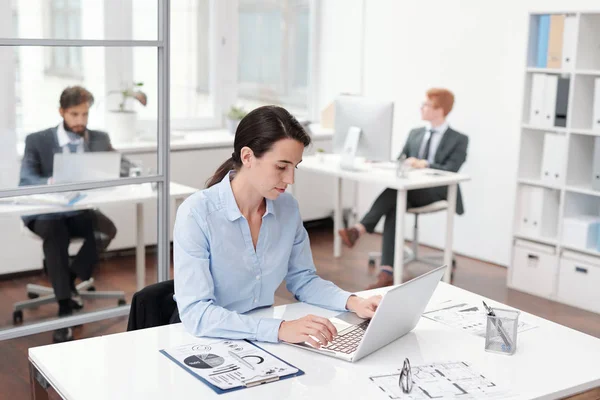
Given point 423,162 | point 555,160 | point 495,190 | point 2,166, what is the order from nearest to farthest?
point 2,166
point 555,160
point 423,162
point 495,190

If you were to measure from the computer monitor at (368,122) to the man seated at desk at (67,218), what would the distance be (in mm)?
1819

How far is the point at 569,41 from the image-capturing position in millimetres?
4797

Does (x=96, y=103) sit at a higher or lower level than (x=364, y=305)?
higher

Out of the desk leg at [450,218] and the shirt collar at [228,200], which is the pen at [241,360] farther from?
the desk leg at [450,218]

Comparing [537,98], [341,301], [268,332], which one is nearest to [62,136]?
[341,301]

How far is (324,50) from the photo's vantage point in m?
6.95

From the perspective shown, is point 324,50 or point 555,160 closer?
point 555,160

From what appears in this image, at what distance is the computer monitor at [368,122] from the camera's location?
5051 millimetres

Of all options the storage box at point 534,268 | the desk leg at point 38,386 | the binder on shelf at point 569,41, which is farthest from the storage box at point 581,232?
the desk leg at point 38,386

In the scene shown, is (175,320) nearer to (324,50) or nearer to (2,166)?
(2,166)

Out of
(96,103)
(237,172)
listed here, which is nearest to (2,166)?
(96,103)

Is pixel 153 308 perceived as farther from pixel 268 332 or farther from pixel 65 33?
pixel 65 33

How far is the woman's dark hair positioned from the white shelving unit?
289 cm

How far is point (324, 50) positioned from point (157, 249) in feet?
11.5
